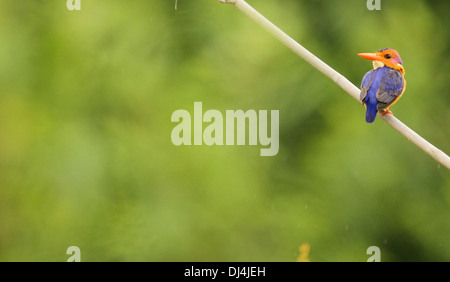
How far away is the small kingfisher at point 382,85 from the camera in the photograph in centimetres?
220

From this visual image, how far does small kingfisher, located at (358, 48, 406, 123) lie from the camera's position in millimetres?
2197

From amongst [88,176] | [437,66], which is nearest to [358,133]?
[437,66]

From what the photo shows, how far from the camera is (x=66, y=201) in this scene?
3.98 metres

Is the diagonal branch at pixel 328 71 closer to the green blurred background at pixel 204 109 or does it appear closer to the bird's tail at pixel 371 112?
the bird's tail at pixel 371 112

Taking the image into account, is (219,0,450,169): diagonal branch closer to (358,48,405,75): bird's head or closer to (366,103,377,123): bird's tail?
(366,103,377,123): bird's tail

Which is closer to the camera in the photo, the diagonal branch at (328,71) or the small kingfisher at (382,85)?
the diagonal branch at (328,71)

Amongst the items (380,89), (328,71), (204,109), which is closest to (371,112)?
(380,89)

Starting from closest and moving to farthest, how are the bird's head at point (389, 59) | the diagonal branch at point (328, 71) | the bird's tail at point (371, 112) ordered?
the diagonal branch at point (328, 71) < the bird's tail at point (371, 112) < the bird's head at point (389, 59)

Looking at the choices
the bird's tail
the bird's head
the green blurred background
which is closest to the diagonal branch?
the bird's tail

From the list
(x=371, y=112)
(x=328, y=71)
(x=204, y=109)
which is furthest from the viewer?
(x=204, y=109)

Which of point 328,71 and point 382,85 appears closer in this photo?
point 328,71

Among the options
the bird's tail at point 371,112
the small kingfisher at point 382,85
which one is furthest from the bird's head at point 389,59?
the bird's tail at point 371,112

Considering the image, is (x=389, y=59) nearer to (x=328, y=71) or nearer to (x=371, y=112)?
(x=371, y=112)

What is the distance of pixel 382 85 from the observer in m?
2.28
